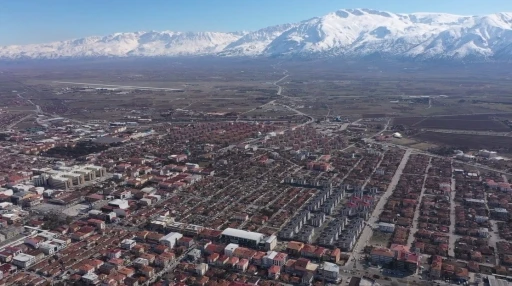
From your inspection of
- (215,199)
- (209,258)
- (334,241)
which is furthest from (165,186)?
(334,241)

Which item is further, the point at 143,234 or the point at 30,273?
the point at 143,234

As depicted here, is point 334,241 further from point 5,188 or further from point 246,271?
point 5,188

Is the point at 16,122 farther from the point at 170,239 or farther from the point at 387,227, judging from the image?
the point at 387,227

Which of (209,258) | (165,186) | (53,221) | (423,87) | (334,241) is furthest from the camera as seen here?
(423,87)

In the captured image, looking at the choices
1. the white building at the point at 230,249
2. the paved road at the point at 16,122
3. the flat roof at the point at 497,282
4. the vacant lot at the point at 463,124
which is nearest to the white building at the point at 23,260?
the white building at the point at 230,249

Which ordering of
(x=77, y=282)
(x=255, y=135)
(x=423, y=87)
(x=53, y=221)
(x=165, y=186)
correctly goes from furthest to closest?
(x=423, y=87) → (x=255, y=135) → (x=165, y=186) → (x=53, y=221) → (x=77, y=282)

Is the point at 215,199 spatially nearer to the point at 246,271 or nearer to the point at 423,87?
the point at 246,271

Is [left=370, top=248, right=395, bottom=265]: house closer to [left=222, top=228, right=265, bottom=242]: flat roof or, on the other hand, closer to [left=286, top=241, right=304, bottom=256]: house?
[left=286, top=241, right=304, bottom=256]: house

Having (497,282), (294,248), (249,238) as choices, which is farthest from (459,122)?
(249,238)
